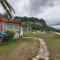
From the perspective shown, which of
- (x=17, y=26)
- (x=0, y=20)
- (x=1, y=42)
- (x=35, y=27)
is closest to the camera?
(x=1, y=42)

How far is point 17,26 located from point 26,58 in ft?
68.8

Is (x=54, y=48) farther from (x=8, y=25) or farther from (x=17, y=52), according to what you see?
(x=8, y=25)

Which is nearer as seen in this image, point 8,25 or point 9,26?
point 8,25

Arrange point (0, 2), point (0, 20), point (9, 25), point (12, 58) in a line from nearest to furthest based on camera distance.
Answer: point (12, 58), point (0, 2), point (0, 20), point (9, 25)

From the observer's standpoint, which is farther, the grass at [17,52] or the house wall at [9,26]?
the house wall at [9,26]

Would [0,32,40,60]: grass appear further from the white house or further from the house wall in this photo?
the house wall

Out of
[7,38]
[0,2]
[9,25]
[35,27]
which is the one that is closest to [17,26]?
[9,25]

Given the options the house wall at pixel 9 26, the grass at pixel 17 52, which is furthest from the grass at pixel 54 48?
the house wall at pixel 9 26

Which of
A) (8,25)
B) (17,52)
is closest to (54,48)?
(17,52)

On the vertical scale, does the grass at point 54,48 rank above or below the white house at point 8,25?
below

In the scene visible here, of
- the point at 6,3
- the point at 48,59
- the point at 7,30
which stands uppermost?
the point at 6,3

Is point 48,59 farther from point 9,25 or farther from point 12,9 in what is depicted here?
point 9,25

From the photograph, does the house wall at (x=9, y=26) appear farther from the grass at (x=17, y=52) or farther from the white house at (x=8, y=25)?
the grass at (x=17, y=52)

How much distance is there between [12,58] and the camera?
45.0 ft
